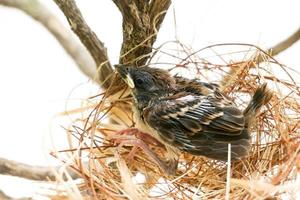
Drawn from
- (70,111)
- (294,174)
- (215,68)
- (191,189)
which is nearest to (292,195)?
(294,174)

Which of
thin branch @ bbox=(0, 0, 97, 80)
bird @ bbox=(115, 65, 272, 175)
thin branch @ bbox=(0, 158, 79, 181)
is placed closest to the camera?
bird @ bbox=(115, 65, 272, 175)

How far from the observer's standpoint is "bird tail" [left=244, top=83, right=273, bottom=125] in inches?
38.7

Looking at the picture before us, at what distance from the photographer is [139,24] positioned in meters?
1.00

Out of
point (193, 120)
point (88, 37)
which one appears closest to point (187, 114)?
point (193, 120)

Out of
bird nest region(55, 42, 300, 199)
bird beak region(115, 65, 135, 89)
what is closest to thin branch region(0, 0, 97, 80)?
bird nest region(55, 42, 300, 199)

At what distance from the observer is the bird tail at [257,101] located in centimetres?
98

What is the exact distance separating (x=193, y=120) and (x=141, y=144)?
110 millimetres

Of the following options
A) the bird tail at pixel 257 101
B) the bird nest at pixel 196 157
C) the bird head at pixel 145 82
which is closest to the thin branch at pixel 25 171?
the bird nest at pixel 196 157

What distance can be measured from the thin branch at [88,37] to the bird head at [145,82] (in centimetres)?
8

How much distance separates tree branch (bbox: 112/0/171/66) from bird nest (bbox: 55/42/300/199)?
3cm

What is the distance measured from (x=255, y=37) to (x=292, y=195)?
74 centimetres

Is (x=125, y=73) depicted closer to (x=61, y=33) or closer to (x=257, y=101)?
(x=257, y=101)

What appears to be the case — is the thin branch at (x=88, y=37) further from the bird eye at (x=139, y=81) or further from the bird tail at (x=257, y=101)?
the bird tail at (x=257, y=101)

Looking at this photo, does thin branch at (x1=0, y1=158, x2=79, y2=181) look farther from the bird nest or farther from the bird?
the bird
